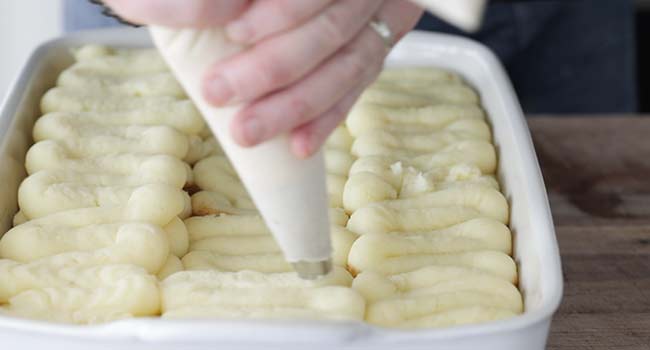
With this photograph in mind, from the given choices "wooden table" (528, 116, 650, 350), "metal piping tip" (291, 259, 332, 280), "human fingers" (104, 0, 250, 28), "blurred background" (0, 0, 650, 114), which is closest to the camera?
"human fingers" (104, 0, 250, 28)

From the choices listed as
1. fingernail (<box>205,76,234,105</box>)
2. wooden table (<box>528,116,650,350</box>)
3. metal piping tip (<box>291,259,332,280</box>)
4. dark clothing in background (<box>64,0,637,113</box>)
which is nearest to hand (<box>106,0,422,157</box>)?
fingernail (<box>205,76,234,105</box>)

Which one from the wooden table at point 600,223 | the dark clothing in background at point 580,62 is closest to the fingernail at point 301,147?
the wooden table at point 600,223

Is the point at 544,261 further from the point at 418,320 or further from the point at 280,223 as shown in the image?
the point at 280,223

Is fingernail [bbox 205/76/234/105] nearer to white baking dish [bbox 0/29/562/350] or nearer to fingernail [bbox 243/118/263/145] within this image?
fingernail [bbox 243/118/263/145]

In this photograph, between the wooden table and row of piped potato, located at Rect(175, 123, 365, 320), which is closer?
row of piped potato, located at Rect(175, 123, 365, 320)

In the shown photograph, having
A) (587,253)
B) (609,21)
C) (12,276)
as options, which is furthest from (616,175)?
(12,276)
